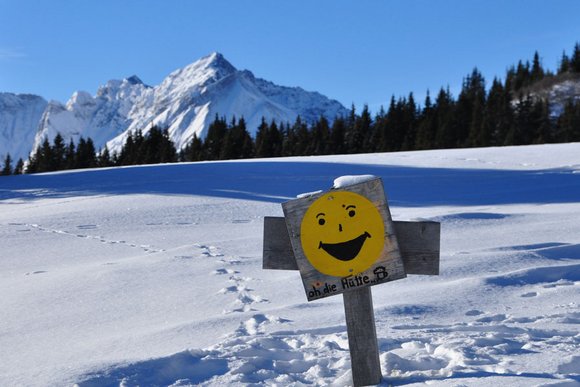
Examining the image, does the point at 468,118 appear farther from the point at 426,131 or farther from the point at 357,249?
the point at 357,249

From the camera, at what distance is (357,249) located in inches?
132

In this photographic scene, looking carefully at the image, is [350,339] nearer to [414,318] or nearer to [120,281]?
[414,318]

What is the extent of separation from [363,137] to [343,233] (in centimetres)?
6321

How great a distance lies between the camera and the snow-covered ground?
3.84m

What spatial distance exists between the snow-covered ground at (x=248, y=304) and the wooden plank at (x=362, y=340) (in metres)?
0.20

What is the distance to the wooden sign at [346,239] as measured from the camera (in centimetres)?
334

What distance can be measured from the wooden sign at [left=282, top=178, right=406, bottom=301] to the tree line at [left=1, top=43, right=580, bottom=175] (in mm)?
58898

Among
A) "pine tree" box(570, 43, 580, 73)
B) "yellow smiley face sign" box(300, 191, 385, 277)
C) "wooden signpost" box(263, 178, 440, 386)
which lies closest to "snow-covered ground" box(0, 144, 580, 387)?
"wooden signpost" box(263, 178, 440, 386)

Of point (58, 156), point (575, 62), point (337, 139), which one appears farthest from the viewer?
point (575, 62)

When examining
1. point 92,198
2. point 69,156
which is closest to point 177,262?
point 92,198

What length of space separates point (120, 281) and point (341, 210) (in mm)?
3922

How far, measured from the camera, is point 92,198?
14.7m

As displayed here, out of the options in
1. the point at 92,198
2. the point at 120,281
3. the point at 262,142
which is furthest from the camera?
the point at 262,142

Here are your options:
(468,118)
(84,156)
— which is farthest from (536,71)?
(84,156)
